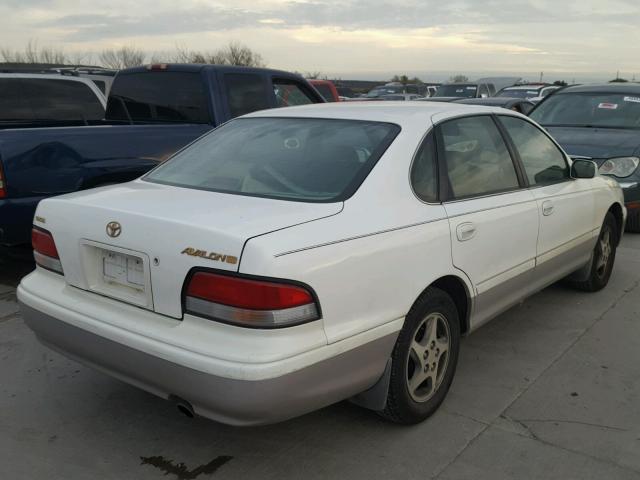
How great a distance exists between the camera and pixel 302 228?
8.17 ft

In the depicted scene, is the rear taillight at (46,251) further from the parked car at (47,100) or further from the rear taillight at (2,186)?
the parked car at (47,100)

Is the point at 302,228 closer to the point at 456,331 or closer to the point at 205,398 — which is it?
the point at 205,398

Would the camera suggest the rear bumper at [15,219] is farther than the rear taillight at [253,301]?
Yes

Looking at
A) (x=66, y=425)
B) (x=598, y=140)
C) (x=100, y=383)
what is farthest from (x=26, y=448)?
(x=598, y=140)

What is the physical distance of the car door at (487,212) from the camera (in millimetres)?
3258

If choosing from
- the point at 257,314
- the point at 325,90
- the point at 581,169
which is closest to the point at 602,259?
the point at 581,169

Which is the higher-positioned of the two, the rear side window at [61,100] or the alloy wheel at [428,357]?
the rear side window at [61,100]

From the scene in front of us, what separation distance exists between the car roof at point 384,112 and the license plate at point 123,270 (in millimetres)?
1440

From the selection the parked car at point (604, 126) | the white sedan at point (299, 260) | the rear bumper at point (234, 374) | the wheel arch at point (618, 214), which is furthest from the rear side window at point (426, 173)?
the parked car at point (604, 126)

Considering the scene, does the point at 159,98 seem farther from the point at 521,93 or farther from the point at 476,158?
the point at 521,93

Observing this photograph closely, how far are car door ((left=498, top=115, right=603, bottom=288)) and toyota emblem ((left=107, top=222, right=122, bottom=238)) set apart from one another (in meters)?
2.52

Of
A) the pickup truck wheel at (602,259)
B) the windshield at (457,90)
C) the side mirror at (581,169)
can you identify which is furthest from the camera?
the windshield at (457,90)

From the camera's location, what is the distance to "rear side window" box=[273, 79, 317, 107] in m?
6.71

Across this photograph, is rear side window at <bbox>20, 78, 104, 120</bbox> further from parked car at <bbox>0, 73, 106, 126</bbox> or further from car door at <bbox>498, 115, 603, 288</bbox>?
car door at <bbox>498, 115, 603, 288</bbox>
